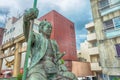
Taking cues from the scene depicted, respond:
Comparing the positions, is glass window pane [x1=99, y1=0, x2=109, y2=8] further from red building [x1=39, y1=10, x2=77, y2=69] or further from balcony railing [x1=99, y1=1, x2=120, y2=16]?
red building [x1=39, y1=10, x2=77, y2=69]

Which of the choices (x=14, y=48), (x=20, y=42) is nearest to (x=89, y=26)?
(x=20, y=42)

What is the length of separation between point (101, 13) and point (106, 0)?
1.57 m

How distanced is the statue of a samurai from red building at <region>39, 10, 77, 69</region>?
1603 centimetres

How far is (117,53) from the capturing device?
13461 millimetres

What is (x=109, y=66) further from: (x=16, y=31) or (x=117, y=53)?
(x=16, y=31)

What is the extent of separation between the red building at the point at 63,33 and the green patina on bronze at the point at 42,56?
52.6 ft

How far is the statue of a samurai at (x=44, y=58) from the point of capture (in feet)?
7.63

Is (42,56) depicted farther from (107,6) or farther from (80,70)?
(80,70)

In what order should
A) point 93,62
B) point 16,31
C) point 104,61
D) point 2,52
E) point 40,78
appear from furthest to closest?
point 2,52
point 16,31
point 93,62
point 104,61
point 40,78

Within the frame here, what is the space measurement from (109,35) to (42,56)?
13331mm

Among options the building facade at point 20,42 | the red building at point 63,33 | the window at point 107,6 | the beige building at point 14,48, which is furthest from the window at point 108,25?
the beige building at point 14,48

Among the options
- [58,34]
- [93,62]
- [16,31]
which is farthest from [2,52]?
[93,62]

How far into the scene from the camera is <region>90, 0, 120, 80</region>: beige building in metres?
13.7

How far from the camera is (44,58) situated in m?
2.60
